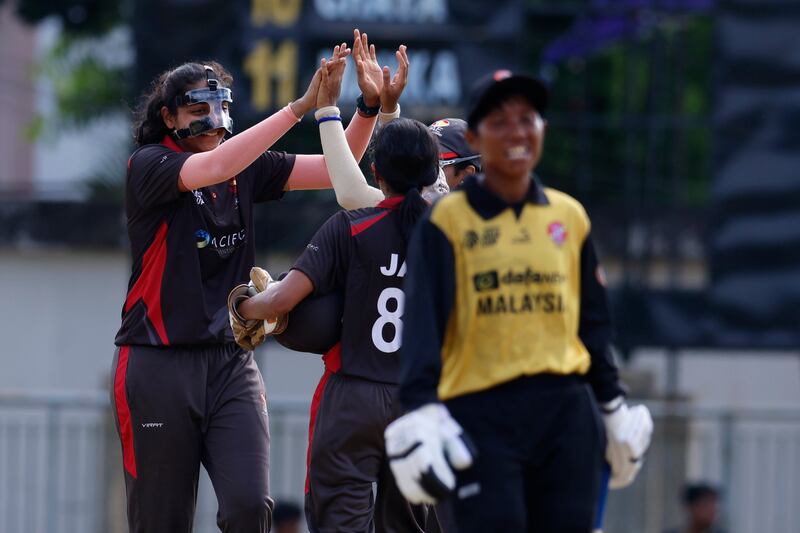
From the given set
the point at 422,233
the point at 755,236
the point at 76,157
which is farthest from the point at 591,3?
the point at 76,157

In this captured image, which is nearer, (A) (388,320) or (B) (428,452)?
(B) (428,452)

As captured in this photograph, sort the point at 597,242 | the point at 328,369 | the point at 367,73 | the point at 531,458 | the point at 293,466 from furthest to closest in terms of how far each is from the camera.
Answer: the point at 597,242
the point at 293,466
the point at 367,73
the point at 328,369
the point at 531,458

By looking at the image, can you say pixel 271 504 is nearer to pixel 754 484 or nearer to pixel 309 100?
pixel 309 100

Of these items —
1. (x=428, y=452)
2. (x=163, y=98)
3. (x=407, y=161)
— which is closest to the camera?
(x=428, y=452)

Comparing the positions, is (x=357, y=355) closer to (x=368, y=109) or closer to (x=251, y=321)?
(x=251, y=321)

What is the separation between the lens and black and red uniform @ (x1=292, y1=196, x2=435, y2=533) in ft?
17.4

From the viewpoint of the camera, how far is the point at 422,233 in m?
4.48

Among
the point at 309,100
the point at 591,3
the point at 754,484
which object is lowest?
the point at 754,484

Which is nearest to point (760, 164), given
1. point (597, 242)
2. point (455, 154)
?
point (597, 242)

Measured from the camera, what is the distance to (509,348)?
14.5 ft

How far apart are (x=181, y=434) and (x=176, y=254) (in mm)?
659

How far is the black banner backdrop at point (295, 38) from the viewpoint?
1127 centimetres

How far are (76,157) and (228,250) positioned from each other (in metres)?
16.6

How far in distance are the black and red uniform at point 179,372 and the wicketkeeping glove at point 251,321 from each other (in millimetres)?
173
